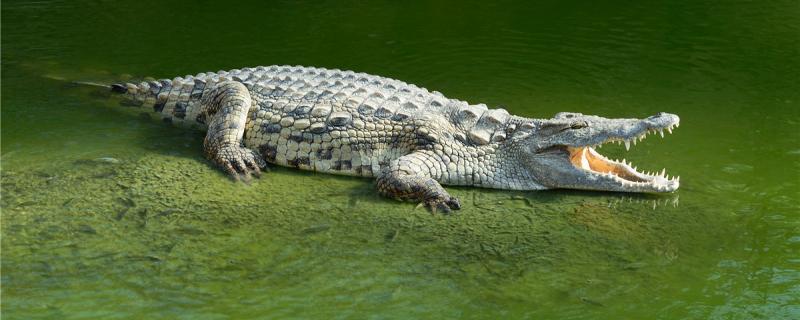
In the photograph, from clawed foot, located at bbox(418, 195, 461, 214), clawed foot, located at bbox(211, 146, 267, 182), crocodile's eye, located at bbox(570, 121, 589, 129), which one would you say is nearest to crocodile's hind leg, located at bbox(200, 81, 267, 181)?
clawed foot, located at bbox(211, 146, 267, 182)

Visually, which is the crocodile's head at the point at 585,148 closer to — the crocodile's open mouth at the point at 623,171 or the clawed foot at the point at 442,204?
the crocodile's open mouth at the point at 623,171

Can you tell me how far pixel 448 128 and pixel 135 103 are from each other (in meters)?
3.09

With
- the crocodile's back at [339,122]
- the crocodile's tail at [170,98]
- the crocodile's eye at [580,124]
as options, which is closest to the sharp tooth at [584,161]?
the crocodile's eye at [580,124]

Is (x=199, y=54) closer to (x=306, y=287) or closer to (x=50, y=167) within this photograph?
(x=50, y=167)

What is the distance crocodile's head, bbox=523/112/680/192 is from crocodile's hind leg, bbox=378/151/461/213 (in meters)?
0.76

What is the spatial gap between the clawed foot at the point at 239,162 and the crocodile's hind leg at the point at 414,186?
102 cm

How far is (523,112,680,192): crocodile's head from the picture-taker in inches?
255

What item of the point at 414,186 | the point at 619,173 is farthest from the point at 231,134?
the point at 619,173

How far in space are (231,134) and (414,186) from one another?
1606 millimetres

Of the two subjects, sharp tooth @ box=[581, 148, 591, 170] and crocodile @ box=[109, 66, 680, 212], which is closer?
crocodile @ box=[109, 66, 680, 212]

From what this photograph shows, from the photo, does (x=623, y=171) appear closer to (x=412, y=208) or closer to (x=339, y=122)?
(x=412, y=208)

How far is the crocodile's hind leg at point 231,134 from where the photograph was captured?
6.86 m

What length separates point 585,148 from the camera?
22.3 feet

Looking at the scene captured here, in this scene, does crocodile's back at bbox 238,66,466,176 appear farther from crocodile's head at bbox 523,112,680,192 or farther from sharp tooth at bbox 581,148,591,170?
sharp tooth at bbox 581,148,591,170
